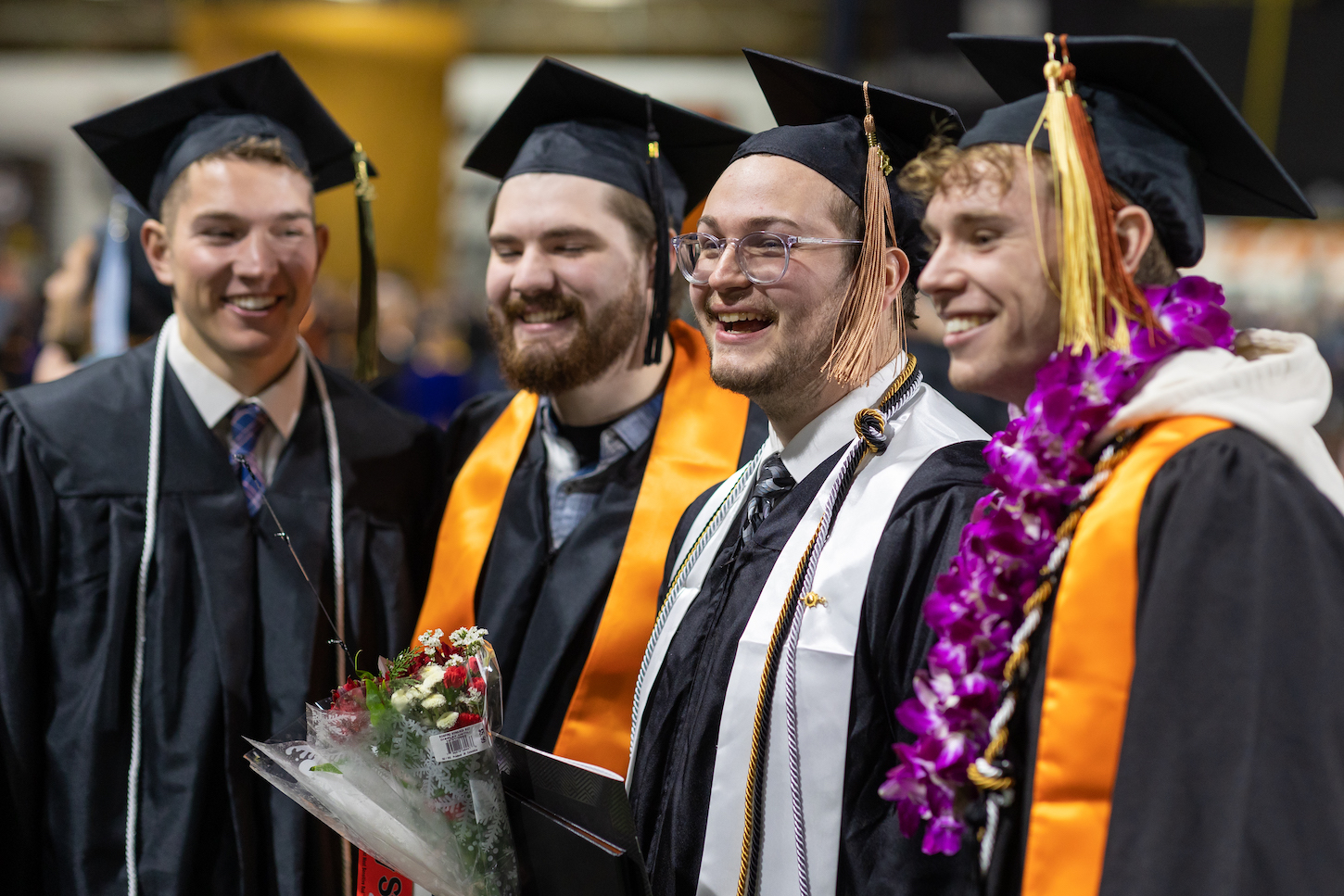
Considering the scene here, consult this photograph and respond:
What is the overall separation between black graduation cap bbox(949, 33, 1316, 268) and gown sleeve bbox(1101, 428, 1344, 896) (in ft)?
1.23

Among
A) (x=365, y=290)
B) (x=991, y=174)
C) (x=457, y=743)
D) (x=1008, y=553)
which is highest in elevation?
(x=991, y=174)

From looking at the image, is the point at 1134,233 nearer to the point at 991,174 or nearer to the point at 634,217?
the point at 991,174

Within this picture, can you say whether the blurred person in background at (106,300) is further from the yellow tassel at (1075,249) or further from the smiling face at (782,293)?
the yellow tassel at (1075,249)

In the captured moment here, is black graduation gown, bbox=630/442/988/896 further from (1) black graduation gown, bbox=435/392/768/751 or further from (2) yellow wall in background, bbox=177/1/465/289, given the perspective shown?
(2) yellow wall in background, bbox=177/1/465/289

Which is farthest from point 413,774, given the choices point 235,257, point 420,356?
point 420,356

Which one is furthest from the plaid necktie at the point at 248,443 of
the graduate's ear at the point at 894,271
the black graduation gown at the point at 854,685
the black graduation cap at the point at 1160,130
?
the black graduation cap at the point at 1160,130

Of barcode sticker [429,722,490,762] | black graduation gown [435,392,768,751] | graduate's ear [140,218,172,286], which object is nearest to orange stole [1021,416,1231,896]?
barcode sticker [429,722,490,762]

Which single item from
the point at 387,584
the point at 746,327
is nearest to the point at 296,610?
the point at 387,584

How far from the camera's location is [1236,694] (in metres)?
1.19

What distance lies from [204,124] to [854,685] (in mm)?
1991

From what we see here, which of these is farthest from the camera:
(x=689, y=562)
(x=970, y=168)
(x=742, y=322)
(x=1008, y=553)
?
(x=689, y=562)

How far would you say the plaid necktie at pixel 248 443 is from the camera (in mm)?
2418

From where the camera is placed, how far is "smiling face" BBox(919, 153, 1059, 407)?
1461mm

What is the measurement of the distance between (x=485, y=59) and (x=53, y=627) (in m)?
10.1
